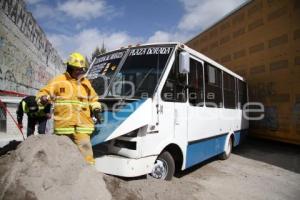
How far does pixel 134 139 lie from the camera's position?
4.24 meters

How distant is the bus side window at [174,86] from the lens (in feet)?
15.8

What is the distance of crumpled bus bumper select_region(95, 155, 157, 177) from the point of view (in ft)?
13.5

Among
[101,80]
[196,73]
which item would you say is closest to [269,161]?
[196,73]

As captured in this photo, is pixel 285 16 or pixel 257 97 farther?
pixel 257 97

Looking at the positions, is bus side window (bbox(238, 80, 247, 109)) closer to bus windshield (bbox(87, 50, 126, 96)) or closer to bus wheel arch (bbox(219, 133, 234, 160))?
bus wheel arch (bbox(219, 133, 234, 160))

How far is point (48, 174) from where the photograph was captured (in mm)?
3031

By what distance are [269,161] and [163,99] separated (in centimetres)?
518

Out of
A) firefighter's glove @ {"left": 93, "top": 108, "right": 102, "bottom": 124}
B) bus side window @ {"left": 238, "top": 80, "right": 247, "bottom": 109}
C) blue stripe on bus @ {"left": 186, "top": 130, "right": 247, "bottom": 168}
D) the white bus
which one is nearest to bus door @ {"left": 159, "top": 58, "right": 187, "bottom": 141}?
the white bus

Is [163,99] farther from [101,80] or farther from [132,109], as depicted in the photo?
[101,80]

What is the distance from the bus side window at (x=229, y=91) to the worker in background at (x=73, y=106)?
194 inches

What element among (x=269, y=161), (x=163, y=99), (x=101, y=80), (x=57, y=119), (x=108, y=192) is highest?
(x=101, y=80)

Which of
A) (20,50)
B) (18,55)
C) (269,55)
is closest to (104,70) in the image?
(18,55)

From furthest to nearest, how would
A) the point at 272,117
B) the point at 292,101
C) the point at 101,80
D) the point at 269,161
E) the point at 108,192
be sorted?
the point at 272,117 → the point at 292,101 → the point at 269,161 → the point at 101,80 → the point at 108,192

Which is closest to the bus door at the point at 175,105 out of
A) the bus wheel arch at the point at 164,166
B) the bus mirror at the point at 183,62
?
the bus mirror at the point at 183,62
